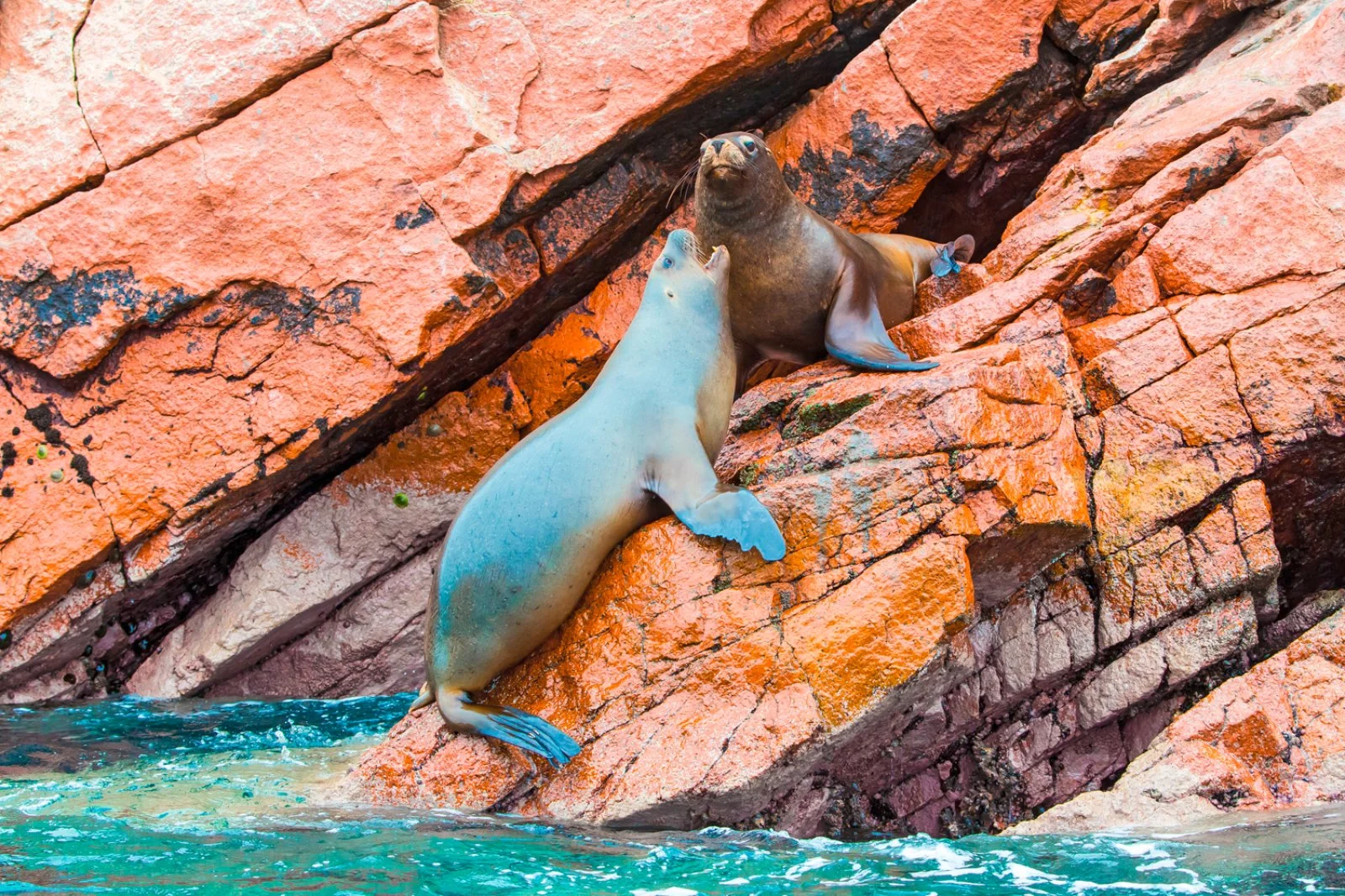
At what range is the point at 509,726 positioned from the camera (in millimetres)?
4348

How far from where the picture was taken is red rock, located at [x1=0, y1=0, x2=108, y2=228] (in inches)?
240

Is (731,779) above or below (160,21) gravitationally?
below

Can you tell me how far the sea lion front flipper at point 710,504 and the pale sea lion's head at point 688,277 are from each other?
3.09ft

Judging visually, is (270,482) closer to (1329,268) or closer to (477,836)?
(477,836)

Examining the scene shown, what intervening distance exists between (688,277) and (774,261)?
2.76 ft

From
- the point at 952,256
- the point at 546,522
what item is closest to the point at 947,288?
the point at 952,256

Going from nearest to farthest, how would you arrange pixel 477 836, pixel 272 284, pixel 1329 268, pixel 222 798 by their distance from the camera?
pixel 477 836 < pixel 222 798 < pixel 1329 268 < pixel 272 284

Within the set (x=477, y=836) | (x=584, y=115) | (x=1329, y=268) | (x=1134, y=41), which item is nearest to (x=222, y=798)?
(x=477, y=836)

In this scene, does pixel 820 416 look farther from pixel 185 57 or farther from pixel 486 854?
pixel 185 57

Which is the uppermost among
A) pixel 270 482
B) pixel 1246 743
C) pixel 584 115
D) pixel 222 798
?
pixel 584 115

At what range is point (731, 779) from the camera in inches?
159

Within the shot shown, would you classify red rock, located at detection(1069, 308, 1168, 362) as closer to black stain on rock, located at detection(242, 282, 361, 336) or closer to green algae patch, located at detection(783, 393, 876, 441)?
green algae patch, located at detection(783, 393, 876, 441)

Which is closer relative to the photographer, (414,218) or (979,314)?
(979,314)

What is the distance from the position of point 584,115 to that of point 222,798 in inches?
155
